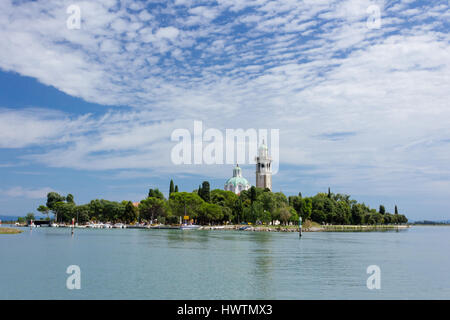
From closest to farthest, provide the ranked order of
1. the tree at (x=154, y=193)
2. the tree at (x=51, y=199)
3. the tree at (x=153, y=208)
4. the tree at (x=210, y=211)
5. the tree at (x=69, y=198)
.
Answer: the tree at (x=210, y=211) → the tree at (x=153, y=208) → the tree at (x=154, y=193) → the tree at (x=51, y=199) → the tree at (x=69, y=198)

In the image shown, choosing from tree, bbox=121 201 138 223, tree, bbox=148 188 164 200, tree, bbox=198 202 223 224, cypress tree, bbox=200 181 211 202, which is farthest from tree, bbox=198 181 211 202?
tree, bbox=121 201 138 223

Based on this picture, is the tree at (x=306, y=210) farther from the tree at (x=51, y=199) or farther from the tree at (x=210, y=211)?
the tree at (x=51, y=199)

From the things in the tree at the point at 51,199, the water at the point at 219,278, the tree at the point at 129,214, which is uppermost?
the tree at the point at 51,199

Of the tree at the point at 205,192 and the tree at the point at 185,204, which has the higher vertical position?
the tree at the point at 205,192

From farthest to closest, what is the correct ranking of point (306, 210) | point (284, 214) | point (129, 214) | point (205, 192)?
point (129, 214) → point (205, 192) → point (306, 210) → point (284, 214)

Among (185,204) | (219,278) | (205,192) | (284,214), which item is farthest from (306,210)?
(219,278)

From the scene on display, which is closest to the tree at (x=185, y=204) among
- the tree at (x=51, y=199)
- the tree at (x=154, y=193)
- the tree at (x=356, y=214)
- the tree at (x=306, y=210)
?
the tree at (x=154, y=193)

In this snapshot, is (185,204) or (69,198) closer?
(185,204)

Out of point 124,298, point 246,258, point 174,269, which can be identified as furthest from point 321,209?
point 124,298

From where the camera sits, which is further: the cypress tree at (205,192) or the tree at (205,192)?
the tree at (205,192)

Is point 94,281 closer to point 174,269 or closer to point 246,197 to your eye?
point 174,269

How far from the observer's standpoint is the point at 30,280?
99.9ft

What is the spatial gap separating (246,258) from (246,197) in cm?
11476

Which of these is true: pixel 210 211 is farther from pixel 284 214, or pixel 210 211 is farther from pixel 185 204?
pixel 284 214
